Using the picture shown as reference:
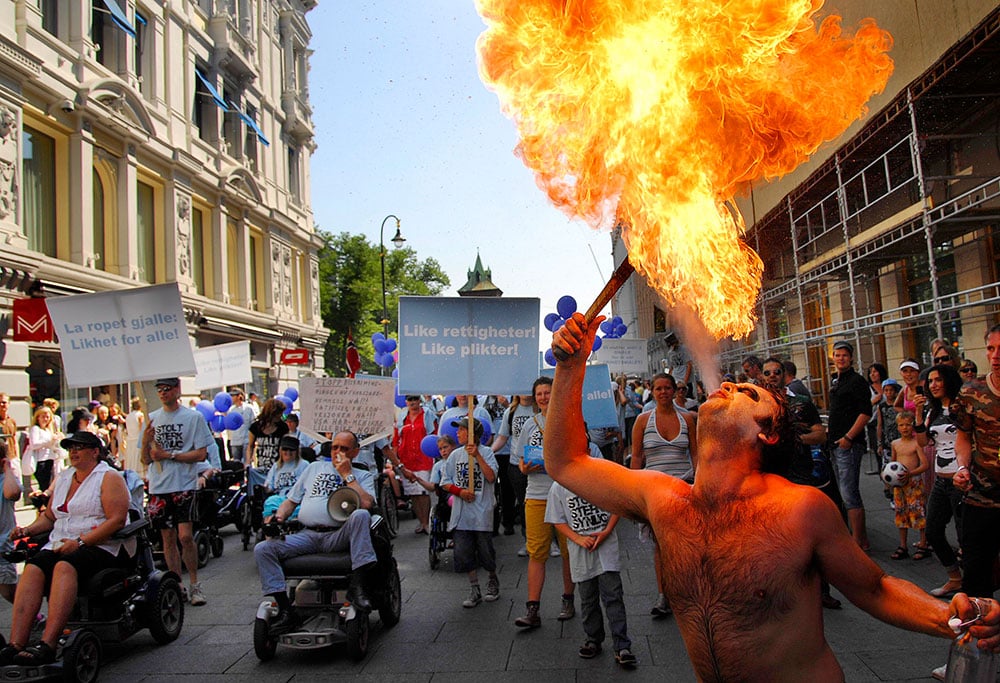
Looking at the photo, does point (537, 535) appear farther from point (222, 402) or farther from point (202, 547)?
point (222, 402)

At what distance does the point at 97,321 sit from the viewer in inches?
322

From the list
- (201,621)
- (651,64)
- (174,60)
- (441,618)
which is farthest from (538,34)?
(174,60)

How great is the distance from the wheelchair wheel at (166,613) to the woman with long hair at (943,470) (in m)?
5.75

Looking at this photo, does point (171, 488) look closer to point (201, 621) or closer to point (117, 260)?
point (201, 621)

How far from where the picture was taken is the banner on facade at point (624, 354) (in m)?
15.8

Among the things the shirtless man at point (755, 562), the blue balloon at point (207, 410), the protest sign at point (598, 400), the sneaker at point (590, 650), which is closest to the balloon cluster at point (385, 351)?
the blue balloon at point (207, 410)

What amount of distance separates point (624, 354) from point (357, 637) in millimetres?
11208

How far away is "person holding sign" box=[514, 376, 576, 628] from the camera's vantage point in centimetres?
595

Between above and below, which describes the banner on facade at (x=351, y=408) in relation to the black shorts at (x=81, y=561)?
above

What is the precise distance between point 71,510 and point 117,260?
16.2 meters

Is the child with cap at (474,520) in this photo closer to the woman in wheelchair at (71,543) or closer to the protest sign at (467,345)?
the protest sign at (467,345)

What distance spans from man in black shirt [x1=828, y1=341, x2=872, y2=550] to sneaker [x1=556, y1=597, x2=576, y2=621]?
2.94m

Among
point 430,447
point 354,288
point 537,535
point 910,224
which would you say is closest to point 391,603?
point 537,535

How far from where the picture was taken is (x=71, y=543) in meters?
5.33
